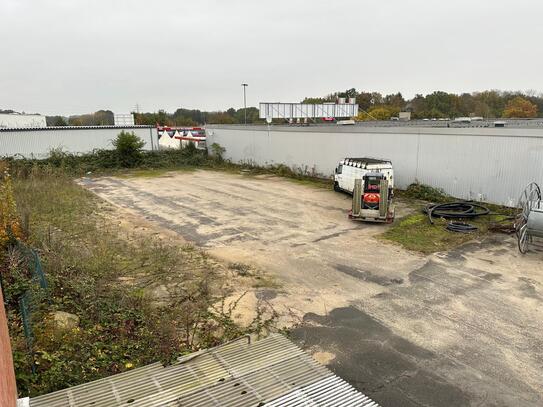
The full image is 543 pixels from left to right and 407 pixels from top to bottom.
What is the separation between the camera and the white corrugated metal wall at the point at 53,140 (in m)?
30.0

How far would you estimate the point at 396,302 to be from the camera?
28.8ft

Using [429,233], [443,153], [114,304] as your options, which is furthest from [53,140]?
[429,233]

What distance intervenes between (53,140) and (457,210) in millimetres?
30524

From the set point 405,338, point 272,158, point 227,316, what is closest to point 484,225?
point 405,338

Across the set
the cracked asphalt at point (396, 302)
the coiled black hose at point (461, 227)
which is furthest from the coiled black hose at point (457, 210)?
the cracked asphalt at point (396, 302)

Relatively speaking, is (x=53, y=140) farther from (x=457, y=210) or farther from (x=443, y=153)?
(x=457, y=210)

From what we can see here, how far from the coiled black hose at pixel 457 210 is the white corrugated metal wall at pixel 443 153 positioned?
1553 mm

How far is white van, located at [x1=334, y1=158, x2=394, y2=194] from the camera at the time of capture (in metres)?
18.1

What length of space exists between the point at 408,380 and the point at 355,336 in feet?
4.73

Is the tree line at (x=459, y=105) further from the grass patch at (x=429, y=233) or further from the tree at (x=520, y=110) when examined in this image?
the grass patch at (x=429, y=233)

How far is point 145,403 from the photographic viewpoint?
4.49 m

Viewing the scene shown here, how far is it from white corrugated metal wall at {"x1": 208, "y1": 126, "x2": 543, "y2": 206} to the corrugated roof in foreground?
15187 millimetres

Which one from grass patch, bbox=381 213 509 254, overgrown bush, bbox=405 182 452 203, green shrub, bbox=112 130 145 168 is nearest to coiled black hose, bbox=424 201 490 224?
grass patch, bbox=381 213 509 254

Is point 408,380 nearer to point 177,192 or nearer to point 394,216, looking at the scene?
point 394,216
